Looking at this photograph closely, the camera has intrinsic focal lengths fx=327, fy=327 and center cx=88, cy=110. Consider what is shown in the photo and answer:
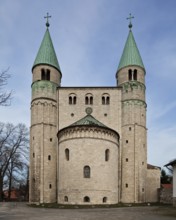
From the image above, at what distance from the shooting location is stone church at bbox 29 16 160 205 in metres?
40.9

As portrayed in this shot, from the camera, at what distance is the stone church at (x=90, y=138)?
4094cm

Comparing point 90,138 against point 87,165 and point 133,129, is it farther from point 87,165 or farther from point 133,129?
point 133,129

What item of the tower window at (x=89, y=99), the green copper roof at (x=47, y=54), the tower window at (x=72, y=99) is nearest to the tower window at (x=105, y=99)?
the tower window at (x=89, y=99)

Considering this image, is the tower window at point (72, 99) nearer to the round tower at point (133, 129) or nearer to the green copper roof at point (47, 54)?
the green copper roof at point (47, 54)

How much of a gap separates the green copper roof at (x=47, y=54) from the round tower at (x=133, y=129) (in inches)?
414

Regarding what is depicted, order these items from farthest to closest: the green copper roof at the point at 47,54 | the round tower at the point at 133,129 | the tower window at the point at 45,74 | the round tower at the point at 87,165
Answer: the green copper roof at the point at 47,54
the tower window at the point at 45,74
the round tower at the point at 133,129
the round tower at the point at 87,165

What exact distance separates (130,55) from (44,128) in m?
18.2

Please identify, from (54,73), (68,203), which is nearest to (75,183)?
(68,203)

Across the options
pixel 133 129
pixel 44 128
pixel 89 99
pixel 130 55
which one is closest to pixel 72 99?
pixel 89 99

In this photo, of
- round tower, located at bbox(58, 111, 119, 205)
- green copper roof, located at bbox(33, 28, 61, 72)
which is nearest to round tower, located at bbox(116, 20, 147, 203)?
round tower, located at bbox(58, 111, 119, 205)

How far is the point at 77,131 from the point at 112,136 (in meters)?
5.01

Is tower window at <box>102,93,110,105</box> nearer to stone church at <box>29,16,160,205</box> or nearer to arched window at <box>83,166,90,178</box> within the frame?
stone church at <box>29,16,160,205</box>

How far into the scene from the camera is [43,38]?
54719 millimetres

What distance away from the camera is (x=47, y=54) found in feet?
169
